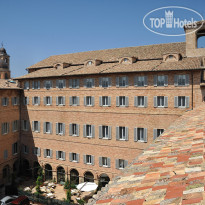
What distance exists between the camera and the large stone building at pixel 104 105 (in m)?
25.9

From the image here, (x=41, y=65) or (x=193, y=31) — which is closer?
(x=193, y=31)

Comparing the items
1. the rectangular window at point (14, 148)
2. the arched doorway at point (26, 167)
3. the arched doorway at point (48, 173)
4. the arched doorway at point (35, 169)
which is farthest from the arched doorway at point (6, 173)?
the arched doorway at point (48, 173)

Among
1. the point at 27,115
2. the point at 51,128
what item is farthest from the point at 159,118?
the point at 27,115

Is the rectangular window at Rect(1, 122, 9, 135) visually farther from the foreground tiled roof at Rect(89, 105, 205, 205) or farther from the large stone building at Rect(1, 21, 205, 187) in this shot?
the foreground tiled roof at Rect(89, 105, 205, 205)

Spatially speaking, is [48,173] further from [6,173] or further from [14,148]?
[14,148]

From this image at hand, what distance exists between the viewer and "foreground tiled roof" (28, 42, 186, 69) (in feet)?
101

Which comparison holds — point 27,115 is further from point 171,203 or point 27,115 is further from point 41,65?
point 171,203

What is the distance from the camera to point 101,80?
29.0 metres

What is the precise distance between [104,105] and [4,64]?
2103 inches

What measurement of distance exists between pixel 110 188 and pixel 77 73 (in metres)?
26.6

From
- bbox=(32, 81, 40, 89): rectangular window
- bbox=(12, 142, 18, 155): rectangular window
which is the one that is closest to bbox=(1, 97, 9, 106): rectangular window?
bbox=(32, 81, 40, 89): rectangular window

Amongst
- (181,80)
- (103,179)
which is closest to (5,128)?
(103,179)

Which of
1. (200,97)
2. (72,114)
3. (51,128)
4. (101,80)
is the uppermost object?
(101,80)

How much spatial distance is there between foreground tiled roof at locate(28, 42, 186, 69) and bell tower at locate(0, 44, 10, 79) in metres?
35.7
